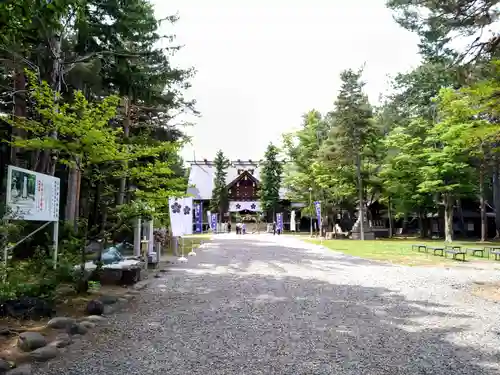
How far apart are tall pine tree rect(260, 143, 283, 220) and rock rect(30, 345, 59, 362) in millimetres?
39110

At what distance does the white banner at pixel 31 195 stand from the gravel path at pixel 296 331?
213 cm

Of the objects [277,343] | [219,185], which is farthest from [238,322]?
[219,185]

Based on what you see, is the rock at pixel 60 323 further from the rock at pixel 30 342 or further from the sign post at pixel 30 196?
the sign post at pixel 30 196

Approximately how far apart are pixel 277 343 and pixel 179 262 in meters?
9.19

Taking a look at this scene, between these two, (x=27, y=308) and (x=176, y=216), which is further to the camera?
(x=176, y=216)

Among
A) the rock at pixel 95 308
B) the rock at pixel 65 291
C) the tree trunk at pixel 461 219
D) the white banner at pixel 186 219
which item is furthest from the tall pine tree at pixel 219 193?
the rock at pixel 95 308

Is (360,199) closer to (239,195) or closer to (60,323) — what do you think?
(239,195)

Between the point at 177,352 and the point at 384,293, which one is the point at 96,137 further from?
the point at 384,293

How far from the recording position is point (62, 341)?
441 cm

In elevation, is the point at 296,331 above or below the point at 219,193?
below

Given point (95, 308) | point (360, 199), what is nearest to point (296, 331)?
point (95, 308)

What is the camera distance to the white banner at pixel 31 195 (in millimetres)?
5648

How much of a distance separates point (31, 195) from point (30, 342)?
2767 millimetres

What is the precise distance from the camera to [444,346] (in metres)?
4.36
